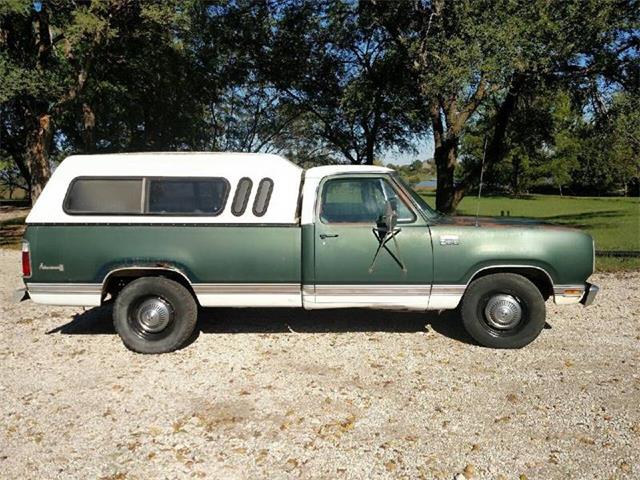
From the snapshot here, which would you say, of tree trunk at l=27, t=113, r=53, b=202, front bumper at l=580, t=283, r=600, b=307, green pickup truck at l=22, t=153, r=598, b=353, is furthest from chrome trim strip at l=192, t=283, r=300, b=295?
tree trunk at l=27, t=113, r=53, b=202

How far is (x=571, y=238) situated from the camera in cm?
529

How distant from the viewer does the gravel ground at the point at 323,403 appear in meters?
3.49

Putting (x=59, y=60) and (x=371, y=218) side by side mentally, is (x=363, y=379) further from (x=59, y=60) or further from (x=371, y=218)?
(x=59, y=60)

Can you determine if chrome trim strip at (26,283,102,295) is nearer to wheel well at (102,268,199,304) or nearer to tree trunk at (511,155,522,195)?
wheel well at (102,268,199,304)

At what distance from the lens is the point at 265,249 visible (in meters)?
5.32

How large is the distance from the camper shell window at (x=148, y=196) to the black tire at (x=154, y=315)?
30.5 inches

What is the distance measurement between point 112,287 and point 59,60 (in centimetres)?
1210

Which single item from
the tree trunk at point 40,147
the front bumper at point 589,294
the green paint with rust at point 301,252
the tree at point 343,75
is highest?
the tree at point 343,75

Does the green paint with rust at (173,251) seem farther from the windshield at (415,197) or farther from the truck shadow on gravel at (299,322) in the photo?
the windshield at (415,197)

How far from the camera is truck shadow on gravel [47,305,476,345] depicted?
6.24 metres

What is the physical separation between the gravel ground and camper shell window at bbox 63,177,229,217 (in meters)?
1.56

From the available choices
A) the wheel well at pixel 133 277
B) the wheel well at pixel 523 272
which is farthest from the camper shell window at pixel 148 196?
the wheel well at pixel 523 272

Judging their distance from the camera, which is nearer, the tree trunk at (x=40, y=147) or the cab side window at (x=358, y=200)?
the cab side window at (x=358, y=200)

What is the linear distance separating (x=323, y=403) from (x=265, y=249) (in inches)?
68.1
